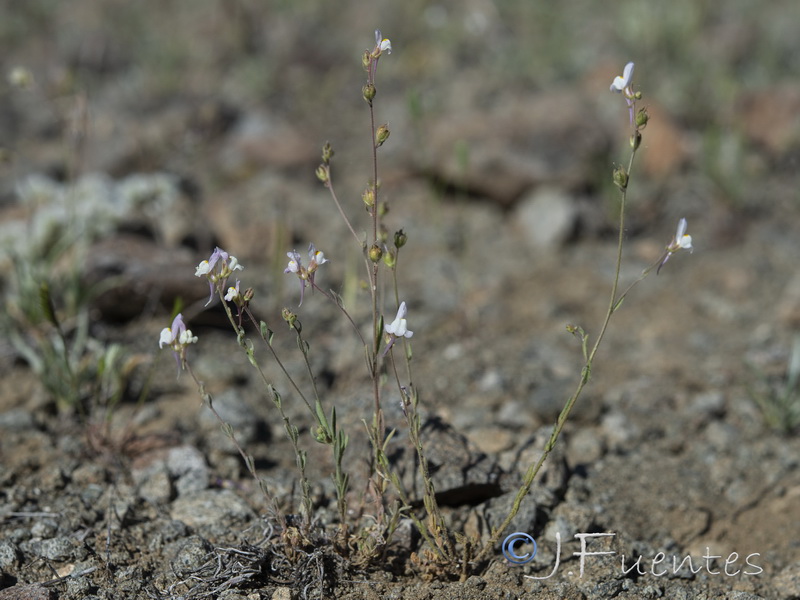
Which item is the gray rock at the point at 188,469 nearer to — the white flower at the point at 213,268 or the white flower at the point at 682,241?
the white flower at the point at 213,268

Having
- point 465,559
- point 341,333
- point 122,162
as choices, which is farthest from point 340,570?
point 122,162

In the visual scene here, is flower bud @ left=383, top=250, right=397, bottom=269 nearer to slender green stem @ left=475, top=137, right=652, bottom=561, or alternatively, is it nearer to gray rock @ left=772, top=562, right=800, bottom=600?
slender green stem @ left=475, top=137, right=652, bottom=561

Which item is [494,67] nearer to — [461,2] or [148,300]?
[461,2]

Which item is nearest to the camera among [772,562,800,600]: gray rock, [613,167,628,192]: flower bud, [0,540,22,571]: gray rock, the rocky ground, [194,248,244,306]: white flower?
[613,167,628,192]: flower bud

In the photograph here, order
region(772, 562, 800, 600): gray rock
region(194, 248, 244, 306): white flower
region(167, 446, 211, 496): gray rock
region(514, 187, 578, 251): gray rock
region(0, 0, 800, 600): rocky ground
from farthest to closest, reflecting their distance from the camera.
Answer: region(514, 187, 578, 251): gray rock
region(167, 446, 211, 496): gray rock
region(0, 0, 800, 600): rocky ground
region(772, 562, 800, 600): gray rock
region(194, 248, 244, 306): white flower

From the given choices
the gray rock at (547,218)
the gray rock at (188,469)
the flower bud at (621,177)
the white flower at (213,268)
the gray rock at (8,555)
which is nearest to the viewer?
the flower bud at (621,177)

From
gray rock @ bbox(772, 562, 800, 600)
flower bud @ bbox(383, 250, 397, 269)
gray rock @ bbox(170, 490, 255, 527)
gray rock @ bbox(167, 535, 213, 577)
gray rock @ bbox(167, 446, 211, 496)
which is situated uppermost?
flower bud @ bbox(383, 250, 397, 269)

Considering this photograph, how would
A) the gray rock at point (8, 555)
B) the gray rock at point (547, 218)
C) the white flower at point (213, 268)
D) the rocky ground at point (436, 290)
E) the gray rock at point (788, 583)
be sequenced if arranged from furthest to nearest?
the gray rock at point (547, 218)
the rocky ground at point (436, 290)
the gray rock at point (788, 583)
the gray rock at point (8, 555)
the white flower at point (213, 268)

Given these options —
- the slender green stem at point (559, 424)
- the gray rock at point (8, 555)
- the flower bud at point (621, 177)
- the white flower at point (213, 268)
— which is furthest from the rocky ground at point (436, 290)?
the flower bud at point (621, 177)

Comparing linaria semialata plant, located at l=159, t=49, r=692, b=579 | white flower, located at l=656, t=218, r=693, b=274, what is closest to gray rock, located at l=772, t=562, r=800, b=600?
linaria semialata plant, located at l=159, t=49, r=692, b=579
